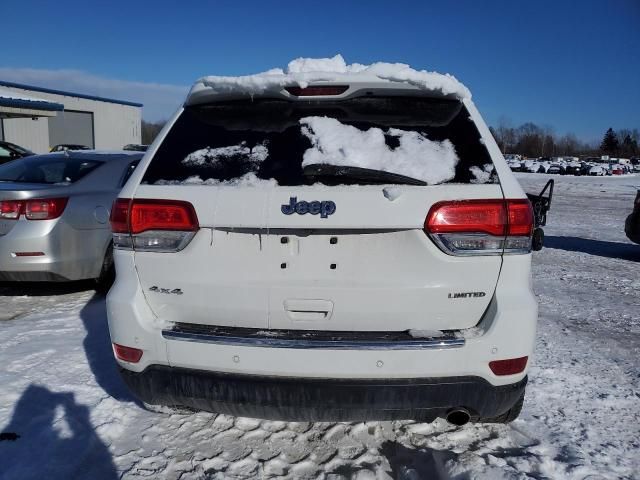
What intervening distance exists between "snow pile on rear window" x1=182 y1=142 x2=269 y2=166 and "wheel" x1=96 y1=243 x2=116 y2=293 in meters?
3.18

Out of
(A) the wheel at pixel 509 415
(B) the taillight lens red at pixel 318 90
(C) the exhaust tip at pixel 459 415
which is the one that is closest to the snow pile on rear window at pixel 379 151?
(B) the taillight lens red at pixel 318 90

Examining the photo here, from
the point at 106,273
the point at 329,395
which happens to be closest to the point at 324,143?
the point at 329,395

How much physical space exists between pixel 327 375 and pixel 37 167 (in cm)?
468

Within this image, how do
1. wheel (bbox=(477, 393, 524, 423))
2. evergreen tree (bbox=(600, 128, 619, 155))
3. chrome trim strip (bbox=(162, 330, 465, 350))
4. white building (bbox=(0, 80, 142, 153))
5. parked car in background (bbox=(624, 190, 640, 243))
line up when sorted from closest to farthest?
chrome trim strip (bbox=(162, 330, 465, 350)) < wheel (bbox=(477, 393, 524, 423)) < parked car in background (bbox=(624, 190, 640, 243)) < white building (bbox=(0, 80, 142, 153)) < evergreen tree (bbox=(600, 128, 619, 155))

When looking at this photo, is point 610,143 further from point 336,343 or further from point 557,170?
point 336,343

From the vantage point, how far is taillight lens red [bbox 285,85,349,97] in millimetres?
2338

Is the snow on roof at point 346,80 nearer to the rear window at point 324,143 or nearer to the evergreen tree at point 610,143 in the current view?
the rear window at point 324,143

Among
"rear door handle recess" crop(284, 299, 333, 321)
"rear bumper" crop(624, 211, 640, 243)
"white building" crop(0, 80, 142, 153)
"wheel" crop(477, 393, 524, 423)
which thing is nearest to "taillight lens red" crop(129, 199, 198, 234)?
"rear door handle recess" crop(284, 299, 333, 321)

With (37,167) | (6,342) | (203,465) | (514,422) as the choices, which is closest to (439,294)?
(514,422)

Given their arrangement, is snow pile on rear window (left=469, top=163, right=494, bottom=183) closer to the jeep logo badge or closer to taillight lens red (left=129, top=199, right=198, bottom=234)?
the jeep logo badge

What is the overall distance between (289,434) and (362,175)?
1.50 metres

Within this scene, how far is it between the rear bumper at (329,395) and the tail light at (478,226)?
58 cm

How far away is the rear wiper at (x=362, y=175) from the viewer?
208cm

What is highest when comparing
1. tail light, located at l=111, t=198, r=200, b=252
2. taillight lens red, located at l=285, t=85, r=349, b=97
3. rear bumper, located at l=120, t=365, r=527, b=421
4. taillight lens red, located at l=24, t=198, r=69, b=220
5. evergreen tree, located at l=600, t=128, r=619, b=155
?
evergreen tree, located at l=600, t=128, r=619, b=155
